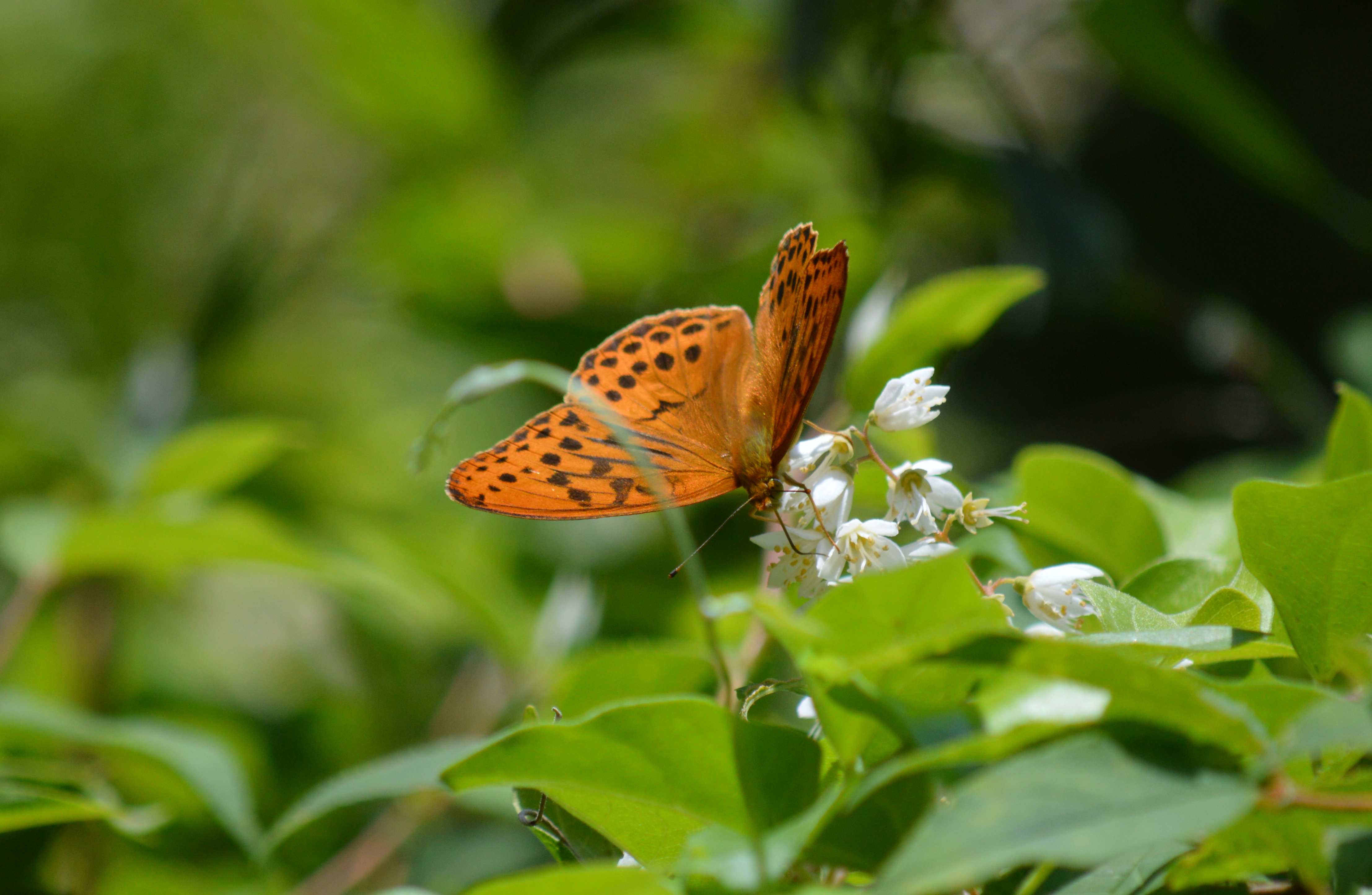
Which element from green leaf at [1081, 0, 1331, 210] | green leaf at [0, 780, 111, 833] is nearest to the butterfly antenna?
green leaf at [0, 780, 111, 833]

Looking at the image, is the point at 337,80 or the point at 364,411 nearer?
the point at 337,80

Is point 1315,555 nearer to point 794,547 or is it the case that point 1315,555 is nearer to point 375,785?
point 794,547

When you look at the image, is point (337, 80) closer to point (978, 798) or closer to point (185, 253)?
point (185, 253)

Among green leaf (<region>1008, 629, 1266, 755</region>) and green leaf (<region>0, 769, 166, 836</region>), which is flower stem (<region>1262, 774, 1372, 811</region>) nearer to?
green leaf (<region>1008, 629, 1266, 755</region>)

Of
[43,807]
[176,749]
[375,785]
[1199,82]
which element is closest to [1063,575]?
[375,785]

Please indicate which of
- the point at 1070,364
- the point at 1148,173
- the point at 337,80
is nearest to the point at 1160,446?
the point at 1070,364

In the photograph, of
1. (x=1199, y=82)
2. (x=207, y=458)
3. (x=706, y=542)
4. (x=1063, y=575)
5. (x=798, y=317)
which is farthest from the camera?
(x=1199, y=82)

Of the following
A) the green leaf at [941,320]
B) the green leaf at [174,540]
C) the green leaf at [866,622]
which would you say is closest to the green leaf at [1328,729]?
the green leaf at [866,622]
